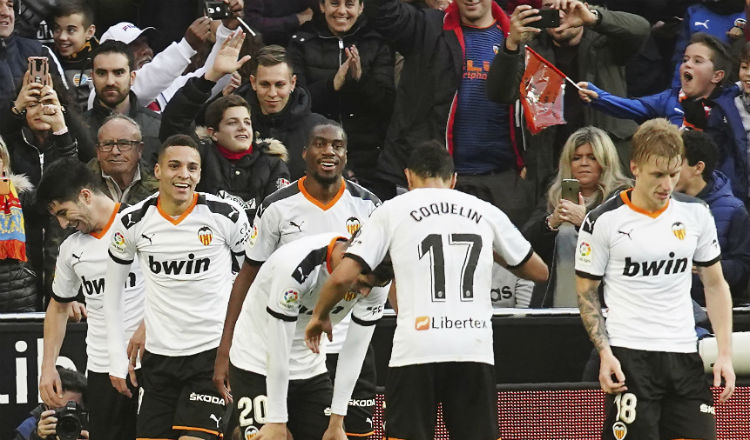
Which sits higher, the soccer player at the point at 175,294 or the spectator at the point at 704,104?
the spectator at the point at 704,104

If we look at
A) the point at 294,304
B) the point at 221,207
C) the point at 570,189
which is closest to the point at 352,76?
the point at 570,189

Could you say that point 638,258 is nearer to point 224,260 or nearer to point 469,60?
point 224,260

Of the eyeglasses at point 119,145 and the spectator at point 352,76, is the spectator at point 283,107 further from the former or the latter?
the eyeglasses at point 119,145

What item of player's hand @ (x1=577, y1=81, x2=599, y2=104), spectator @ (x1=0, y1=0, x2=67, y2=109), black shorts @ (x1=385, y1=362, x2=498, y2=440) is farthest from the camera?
player's hand @ (x1=577, y1=81, x2=599, y2=104)

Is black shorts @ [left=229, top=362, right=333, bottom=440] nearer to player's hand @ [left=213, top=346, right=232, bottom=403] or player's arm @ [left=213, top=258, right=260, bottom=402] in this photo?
player's arm @ [left=213, top=258, right=260, bottom=402]

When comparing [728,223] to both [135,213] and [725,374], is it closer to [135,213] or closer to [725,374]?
[725,374]

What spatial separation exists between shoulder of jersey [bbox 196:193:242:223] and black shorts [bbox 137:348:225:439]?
856 mm

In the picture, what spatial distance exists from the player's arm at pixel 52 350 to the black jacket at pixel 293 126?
240cm

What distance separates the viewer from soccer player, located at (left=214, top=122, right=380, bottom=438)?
8.53 metres

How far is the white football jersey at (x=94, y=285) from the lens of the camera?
905 centimetres

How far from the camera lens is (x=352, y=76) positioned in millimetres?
11297

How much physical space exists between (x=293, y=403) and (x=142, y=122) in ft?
13.0

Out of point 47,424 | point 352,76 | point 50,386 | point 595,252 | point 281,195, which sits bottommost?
point 47,424

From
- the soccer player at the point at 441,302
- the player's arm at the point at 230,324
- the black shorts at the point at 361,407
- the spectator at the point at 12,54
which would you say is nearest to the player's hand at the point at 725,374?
the soccer player at the point at 441,302
